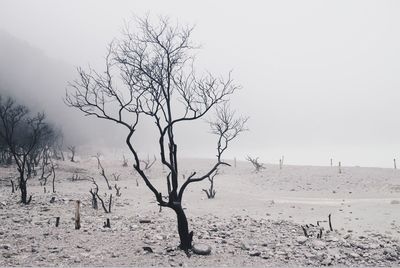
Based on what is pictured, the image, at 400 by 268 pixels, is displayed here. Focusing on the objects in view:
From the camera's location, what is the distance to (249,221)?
16641 millimetres

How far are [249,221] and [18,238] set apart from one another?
1042 centimetres

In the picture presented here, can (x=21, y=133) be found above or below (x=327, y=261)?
above

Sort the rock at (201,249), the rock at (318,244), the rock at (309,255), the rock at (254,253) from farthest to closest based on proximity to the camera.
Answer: the rock at (318,244) → the rock at (254,253) → the rock at (309,255) → the rock at (201,249)

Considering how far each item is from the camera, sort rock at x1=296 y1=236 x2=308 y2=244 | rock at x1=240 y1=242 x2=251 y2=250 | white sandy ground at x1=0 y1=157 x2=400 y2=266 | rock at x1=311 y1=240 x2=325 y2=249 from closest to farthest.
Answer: white sandy ground at x1=0 y1=157 x2=400 y2=266 → rock at x1=240 y1=242 x2=251 y2=250 → rock at x1=311 y1=240 x2=325 y2=249 → rock at x1=296 y1=236 x2=308 y2=244

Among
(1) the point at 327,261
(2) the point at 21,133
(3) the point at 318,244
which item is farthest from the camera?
(2) the point at 21,133

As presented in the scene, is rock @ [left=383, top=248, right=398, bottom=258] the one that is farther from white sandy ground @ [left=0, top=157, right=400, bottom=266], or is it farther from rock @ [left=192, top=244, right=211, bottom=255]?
rock @ [left=192, top=244, right=211, bottom=255]

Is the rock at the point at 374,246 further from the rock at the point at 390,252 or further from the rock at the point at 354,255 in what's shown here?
the rock at the point at 354,255

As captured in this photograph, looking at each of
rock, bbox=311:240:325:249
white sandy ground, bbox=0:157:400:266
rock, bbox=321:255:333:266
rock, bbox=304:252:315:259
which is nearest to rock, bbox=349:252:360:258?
white sandy ground, bbox=0:157:400:266

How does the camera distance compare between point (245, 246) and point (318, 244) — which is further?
point (318, 244)

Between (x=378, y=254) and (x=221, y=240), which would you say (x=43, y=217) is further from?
(x=378, y=254)

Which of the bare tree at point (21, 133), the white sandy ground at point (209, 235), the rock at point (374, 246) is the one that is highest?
the bare tree at point (21, 133)

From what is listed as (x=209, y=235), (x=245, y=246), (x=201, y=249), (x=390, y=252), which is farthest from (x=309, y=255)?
(x=209, y=235)

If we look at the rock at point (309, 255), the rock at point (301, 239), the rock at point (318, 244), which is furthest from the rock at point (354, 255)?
the rock at point (301, 239)

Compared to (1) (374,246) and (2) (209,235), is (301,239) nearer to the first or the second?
(1) (374,246)
